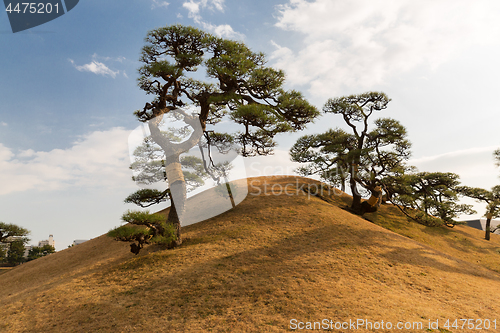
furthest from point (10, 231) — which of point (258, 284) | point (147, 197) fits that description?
point (258, 284)

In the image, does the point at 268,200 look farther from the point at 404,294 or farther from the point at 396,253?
the point at 404,294

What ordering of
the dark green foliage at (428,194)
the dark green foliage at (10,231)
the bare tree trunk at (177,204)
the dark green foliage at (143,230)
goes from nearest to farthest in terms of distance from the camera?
the dark green foliage at (143,230) < the bare tree trunk at (177,204) < the dark green foliage at (428,194) < the dark green foliage at (10,231)

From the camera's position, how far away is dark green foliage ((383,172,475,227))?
1777 cm

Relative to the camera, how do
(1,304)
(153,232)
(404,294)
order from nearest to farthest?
1. (404,294)
2. (1,304)
3. (153,232)

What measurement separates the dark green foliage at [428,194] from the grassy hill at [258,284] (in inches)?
154

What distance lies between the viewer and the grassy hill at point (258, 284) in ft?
21.7

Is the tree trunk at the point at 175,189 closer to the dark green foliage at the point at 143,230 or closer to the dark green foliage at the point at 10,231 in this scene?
the dark green foliage at the point at 143,230

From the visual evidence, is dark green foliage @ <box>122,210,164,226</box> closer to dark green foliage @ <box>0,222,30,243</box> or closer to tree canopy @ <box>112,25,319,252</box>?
tree canopy @ <box>112,25,319,252</box>

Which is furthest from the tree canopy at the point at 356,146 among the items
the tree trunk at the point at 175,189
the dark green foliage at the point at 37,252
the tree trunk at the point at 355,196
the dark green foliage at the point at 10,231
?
the dark green foliage at the point at 37,252

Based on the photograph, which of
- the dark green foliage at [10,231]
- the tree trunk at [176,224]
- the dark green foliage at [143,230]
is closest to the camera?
the dark green foliage at [143,230]

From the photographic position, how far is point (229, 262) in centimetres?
973

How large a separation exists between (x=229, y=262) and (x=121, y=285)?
13.0 feet

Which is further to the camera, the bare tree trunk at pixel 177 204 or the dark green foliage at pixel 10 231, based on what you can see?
the dark green foliage at pixel 10 231

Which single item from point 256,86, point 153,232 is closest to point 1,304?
point 153,232
